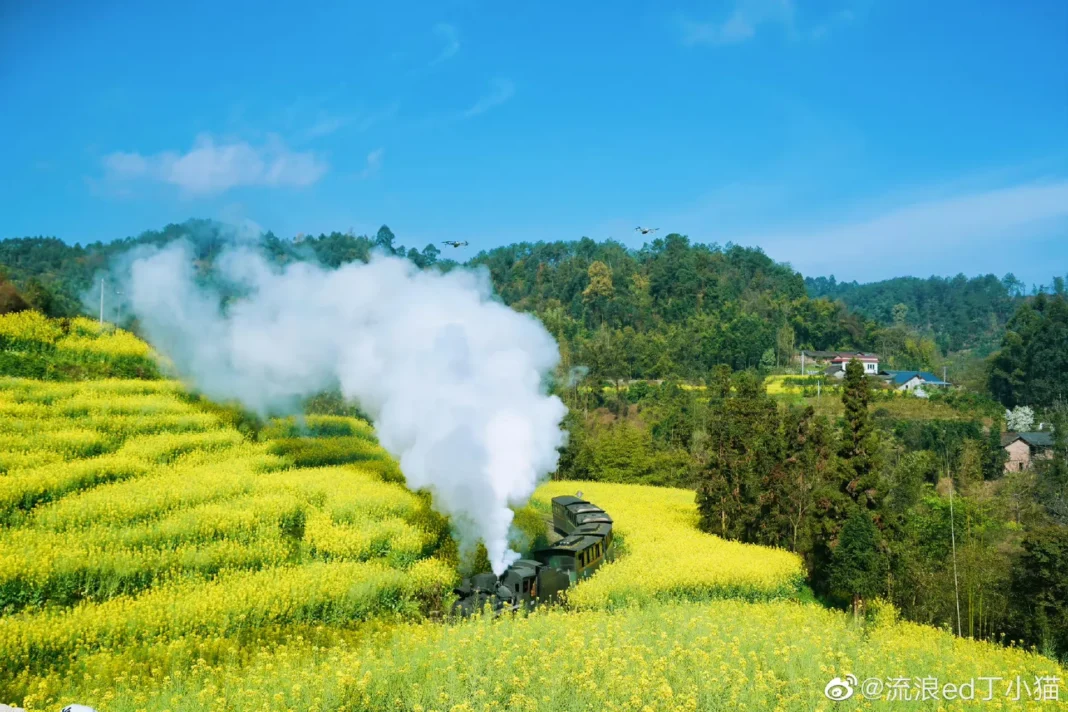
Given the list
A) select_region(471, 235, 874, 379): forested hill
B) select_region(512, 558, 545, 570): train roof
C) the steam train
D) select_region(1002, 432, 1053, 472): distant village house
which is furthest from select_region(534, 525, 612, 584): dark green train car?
select_region(471, 235, 874, 379): forested hill

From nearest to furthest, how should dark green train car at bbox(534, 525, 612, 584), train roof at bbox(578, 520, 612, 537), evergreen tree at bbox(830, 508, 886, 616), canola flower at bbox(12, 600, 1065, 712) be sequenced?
canola flower at bbox(12, 600, 1065, 712), dark green train car at bbox(534, 525, 612, 584), evergreen tree at bbox(830, 508, 886, 616), train roof at bbox(578, 520, 612, 537)

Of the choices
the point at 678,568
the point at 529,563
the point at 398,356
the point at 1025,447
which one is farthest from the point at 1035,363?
the point at 398,356

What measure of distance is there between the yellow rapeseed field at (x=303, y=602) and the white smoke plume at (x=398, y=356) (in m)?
2.08

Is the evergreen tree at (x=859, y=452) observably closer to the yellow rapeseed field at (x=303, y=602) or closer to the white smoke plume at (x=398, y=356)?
the yellow rapeseed field at (x=303, y=602)

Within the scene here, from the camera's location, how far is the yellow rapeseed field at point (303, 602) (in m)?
11.8

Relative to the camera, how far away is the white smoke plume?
63.6ft

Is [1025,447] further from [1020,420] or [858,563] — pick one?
[858,563]

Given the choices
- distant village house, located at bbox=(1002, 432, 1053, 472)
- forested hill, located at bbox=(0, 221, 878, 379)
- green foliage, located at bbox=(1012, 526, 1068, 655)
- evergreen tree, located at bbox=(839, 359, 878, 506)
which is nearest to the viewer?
green foliage, located at bbox=(1012, 526, 1068, 655)

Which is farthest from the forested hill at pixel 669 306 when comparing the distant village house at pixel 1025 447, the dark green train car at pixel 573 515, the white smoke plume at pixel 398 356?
the distant village house at pixel 1025 447

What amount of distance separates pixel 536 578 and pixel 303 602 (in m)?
5.55

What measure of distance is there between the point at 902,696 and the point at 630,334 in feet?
264

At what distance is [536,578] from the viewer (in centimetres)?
1838

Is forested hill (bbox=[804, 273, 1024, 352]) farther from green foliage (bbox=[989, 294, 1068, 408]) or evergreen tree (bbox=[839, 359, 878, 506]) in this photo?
evergreen tree (bbox=[839, 359, 878, 506])

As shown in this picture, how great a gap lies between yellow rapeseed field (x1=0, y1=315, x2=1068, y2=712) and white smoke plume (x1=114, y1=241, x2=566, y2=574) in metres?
2.08
